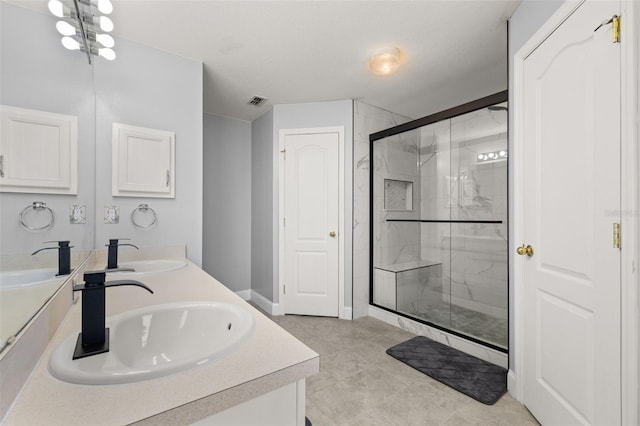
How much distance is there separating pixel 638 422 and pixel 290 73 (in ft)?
9.57

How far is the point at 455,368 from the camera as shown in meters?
2.11

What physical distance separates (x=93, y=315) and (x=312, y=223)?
8.74 ft

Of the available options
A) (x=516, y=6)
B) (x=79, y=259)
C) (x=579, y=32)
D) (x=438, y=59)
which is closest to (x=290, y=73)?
(x=438, y=59)

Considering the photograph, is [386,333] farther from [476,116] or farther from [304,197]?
[476,116]

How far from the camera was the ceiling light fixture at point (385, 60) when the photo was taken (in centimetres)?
222

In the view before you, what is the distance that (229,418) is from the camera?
55cm

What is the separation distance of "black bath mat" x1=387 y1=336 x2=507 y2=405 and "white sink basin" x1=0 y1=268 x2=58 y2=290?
7.12 ft

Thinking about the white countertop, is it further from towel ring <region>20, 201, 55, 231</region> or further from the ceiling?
the ceiling

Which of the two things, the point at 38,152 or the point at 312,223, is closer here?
the point at 38,152

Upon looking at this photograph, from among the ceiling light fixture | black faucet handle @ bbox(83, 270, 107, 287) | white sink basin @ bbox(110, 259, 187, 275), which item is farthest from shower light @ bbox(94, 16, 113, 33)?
the ceiling light fixture

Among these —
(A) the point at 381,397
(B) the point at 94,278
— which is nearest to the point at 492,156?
(A) the point at 381,397

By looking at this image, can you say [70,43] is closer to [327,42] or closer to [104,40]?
[104,40]

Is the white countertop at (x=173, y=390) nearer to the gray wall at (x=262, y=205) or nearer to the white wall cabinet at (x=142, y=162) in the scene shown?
the white wall cabinet at (x=142, y=162)

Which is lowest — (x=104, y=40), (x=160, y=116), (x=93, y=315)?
(x=93, y=315)
